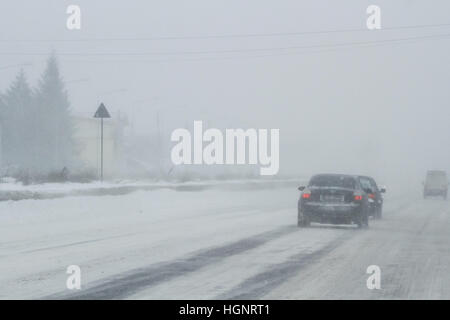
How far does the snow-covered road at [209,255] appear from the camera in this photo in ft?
39.3

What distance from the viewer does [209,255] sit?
54.7 ft

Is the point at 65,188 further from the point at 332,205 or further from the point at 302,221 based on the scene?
the point at 332,205

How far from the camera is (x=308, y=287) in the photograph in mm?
12227

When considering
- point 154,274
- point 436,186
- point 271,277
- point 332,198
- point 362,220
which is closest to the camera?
point 271,277

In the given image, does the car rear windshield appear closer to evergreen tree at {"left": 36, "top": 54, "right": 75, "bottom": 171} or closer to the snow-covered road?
the snow-covered road

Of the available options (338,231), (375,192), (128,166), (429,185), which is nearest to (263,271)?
(338,231)

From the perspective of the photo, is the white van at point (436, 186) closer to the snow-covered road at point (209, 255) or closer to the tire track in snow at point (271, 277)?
the snow-covered road at point (209, 255)

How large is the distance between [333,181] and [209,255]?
10.2 m

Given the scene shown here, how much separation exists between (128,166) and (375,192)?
94.6m

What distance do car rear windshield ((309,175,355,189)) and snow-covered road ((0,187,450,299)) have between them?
4.07 ft

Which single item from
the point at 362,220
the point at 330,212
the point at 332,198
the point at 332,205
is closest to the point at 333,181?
the point at 332,198

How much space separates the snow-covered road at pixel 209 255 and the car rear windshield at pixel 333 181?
1239mm
